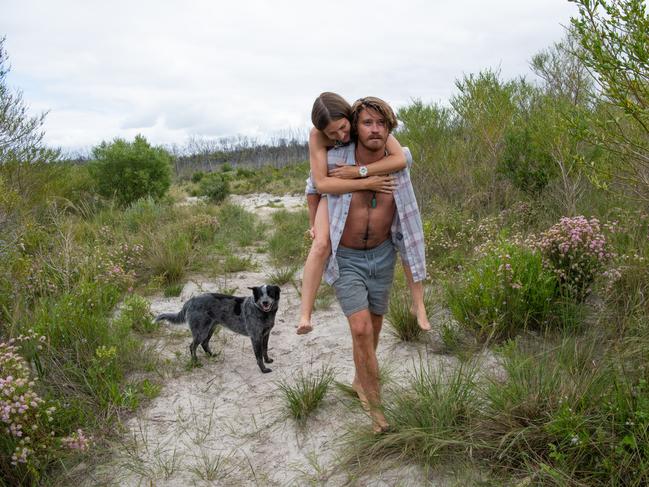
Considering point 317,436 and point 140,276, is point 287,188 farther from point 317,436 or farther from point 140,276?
point 317,436

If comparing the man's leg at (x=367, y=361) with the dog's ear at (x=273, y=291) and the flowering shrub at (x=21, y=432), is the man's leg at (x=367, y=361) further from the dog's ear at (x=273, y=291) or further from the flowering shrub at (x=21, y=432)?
the flowering shrub at (x=21, y=432)

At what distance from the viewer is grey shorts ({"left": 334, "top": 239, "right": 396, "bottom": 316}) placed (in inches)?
115

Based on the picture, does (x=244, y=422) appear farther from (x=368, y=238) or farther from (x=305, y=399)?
(x=368, y=238)

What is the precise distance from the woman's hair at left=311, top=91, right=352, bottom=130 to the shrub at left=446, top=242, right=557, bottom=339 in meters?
2.05

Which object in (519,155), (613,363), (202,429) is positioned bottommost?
(202,429)

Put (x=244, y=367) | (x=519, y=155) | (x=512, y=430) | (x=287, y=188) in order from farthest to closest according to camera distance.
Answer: (x=287, y=188) < (x=519, y=155) < (x=244, y=367) < (x=512, y=430)

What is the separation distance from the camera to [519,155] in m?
7.67

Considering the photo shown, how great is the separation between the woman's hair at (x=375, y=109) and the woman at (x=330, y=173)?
46 mm

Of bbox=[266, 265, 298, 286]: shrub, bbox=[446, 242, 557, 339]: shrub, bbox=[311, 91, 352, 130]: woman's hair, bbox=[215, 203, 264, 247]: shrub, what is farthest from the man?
bbox=[215, 203, 264, 247]: shrub

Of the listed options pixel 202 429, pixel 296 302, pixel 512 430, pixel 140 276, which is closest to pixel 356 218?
pixel 512 430

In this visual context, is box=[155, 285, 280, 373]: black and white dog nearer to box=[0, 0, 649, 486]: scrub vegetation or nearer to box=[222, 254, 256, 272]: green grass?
box=[0, 0, 649, 486]: scrub vegetation

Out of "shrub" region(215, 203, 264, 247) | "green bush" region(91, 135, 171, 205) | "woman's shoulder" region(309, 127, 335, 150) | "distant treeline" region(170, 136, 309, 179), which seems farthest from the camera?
"distant treeline" region(170, 136, 309, 179)

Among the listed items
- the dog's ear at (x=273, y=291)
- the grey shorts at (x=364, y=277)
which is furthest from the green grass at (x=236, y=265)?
the grey shorts at (x=364, y=277)

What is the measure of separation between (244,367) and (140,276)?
3.04 metres
